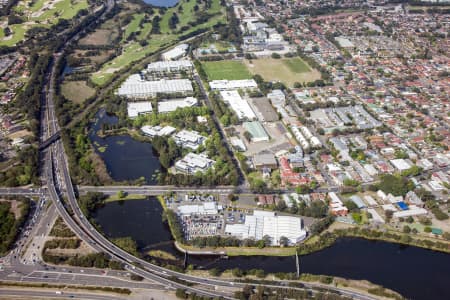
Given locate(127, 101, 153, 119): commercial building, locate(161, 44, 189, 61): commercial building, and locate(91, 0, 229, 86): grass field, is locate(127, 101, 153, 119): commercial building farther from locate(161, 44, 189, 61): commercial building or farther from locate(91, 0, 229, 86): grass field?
locate(161, 44, 189, 61): commercial building

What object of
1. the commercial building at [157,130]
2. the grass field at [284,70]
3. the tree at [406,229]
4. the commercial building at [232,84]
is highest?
the commercial building at [232,84]

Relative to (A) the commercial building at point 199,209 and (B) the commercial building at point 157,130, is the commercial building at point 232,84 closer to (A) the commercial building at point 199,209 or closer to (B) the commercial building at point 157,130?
(B) the commercial building at point 157,130

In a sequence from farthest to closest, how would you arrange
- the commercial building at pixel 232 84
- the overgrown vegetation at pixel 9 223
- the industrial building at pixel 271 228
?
1. the commercial building at pixel 232 84
2. the industrial building at pixel 271 228
3. the overgrown vegetation at pixel 9 223

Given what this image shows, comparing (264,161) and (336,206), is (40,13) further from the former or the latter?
(336,206)

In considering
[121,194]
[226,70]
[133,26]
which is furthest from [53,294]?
[133,26]

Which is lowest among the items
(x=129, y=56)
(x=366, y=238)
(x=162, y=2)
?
(x=366, y=238)

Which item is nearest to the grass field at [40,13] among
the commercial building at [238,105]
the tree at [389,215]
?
the commercial building at [238,105]
